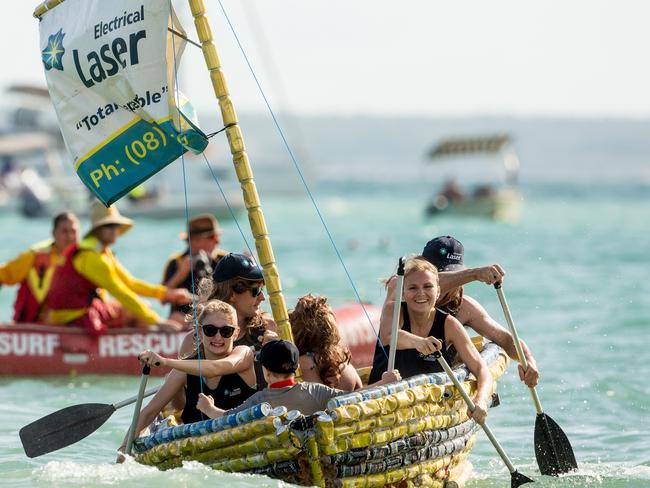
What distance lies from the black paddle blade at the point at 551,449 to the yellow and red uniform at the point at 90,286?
5.06 meters

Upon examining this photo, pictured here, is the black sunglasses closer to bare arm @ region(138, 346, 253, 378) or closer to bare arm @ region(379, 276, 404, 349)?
bare arm @ region(138, 346, 253, 378)

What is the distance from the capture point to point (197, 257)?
502 inches

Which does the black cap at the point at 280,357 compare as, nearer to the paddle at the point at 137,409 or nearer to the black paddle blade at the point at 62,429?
the paddle at the point at 137,409

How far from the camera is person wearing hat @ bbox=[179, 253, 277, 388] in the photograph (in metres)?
8.40

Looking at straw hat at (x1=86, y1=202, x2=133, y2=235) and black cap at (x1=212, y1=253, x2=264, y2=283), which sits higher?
black cap at (x1=212, y1=253, x2=264, y2=283)

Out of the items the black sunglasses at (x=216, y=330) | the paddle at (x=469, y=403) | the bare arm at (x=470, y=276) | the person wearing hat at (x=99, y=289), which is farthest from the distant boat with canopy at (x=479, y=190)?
the black sunglasses at (x=216, y=330)

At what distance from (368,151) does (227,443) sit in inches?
7595

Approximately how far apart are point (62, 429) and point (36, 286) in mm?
5111

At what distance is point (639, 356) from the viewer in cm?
1551

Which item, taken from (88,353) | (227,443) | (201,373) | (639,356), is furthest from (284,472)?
(639,356)

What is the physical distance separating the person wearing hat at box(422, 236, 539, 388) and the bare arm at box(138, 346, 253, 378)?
1.50 metres

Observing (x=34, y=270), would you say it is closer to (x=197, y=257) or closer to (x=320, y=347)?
(x=197, y=257)

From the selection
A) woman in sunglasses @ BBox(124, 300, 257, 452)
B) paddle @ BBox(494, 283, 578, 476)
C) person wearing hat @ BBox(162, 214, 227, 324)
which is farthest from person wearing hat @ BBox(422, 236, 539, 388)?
person wearing hat @ BBox(162, 214, 227, 324)

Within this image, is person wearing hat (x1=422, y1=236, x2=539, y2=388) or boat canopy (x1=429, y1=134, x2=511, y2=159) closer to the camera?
person wearing hat (x1=422, y1=236, x2=539, y2=388)
